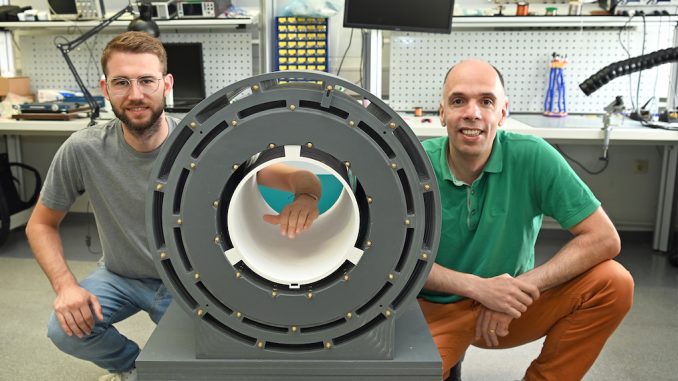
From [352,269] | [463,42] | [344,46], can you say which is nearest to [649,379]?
[352,269]

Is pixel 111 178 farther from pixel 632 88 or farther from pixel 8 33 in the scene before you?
pixel 632 88

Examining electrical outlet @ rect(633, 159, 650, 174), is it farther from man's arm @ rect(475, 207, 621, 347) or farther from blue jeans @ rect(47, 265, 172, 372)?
blue jeans @ rect(47, 265, 172, 372)

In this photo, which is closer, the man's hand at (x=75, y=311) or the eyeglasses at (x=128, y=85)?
the man's hand at (x=75, y=311)

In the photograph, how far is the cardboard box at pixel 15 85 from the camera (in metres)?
3.41

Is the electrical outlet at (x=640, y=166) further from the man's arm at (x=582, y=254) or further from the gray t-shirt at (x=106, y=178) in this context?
the gray t-shirt at (x=106, y=178)

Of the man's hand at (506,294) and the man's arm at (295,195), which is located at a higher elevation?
the man's arm at (295,195)

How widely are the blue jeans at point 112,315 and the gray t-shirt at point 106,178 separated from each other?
11 cm

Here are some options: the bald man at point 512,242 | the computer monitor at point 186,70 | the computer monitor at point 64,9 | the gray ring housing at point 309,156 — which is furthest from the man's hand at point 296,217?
the computer monitor at point 64,9

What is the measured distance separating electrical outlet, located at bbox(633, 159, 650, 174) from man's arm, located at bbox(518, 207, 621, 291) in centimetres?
249

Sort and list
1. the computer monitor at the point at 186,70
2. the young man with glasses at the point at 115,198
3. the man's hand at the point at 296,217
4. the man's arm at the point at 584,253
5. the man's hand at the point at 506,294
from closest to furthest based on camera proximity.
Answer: the man's hand at the point at 296,217 < the man's hand at the point at 506,294 < the man's arm at the point at 584,253 < the young man with glasses at the point at 115,198 < the computer monitor at the point at 186,70

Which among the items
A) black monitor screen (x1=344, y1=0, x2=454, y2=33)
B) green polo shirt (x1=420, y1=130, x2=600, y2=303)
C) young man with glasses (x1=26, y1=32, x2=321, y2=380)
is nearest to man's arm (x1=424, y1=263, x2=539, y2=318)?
green polo shirt (x1=420, y1=130, x2=600, y2=303)

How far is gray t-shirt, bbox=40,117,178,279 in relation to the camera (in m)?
1.54

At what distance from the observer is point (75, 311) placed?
51.7 inches

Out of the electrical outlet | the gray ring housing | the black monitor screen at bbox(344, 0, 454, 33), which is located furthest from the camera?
the electrical outlet
